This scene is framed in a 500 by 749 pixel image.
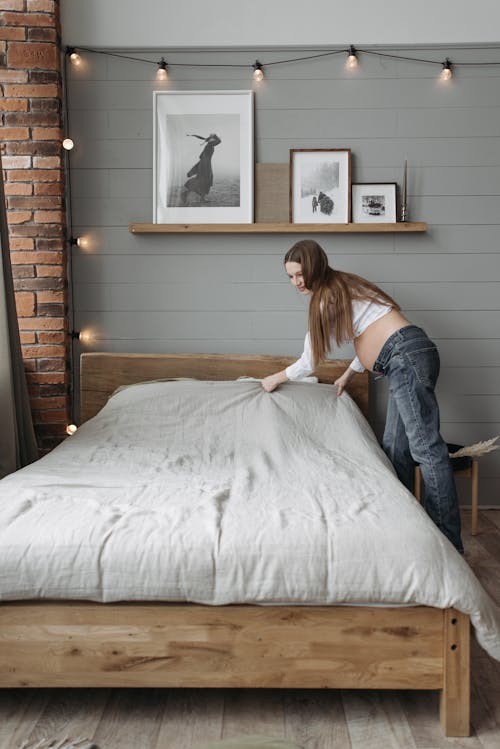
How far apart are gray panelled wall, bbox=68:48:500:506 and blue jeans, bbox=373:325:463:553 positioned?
99 centimetres

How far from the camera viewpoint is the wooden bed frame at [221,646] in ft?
5.81

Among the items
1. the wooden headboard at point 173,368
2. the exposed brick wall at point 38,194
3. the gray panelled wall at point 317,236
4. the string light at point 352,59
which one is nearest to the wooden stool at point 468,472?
the gray panelled wall at point 317,236

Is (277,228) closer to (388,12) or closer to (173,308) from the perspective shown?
(173,308)

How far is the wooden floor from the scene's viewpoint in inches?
68.5

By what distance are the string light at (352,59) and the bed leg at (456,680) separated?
2.84 metres

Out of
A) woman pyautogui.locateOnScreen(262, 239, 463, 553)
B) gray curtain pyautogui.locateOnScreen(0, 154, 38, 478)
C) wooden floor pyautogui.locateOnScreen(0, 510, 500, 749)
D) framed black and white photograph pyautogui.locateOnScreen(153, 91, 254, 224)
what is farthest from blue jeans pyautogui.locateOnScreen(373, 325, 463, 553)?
gray curtain pyautogui.locateOnScreen(0, 154, 38, 478)

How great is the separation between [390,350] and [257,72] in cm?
173

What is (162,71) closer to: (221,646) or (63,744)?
(221,646)

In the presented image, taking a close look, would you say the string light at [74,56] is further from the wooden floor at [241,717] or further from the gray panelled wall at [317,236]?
the wooden floor at [241,717]

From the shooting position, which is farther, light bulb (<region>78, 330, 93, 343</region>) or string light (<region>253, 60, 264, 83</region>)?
light bulb (<region>78, 330, 93, 343</region>)

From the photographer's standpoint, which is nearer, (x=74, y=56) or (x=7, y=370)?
(x=7, y=370)

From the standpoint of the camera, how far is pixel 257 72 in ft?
11.8

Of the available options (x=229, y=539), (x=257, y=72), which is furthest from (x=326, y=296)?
(x=257, y=72)

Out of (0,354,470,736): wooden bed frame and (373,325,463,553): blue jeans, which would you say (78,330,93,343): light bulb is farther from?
(0,354,470,736): wooden bed frame
